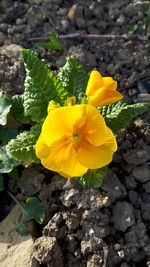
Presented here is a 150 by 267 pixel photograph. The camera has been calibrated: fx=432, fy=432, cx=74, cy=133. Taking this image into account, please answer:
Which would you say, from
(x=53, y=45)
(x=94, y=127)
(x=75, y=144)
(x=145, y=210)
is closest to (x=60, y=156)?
(x=75, y=144)

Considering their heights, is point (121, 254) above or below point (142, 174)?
below

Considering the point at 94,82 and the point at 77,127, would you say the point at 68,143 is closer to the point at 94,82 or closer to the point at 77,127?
the point at 77,127

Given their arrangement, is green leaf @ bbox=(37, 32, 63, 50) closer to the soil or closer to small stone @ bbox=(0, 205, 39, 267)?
the soil

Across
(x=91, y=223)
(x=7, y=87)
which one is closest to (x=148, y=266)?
(x=91, y=223)

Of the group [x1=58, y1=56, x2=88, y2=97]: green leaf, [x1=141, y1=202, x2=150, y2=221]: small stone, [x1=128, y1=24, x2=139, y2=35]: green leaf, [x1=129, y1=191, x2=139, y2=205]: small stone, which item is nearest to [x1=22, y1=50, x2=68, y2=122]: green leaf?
[x1=58, y1=56, x2=88, y2=97]: green leaf

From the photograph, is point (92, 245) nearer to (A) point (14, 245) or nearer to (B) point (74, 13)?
(A) point (14, 245)

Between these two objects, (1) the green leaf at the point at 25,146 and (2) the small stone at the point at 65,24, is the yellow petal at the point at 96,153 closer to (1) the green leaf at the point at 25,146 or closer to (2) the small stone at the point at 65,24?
(1) the green leaf at the point at 25,146
